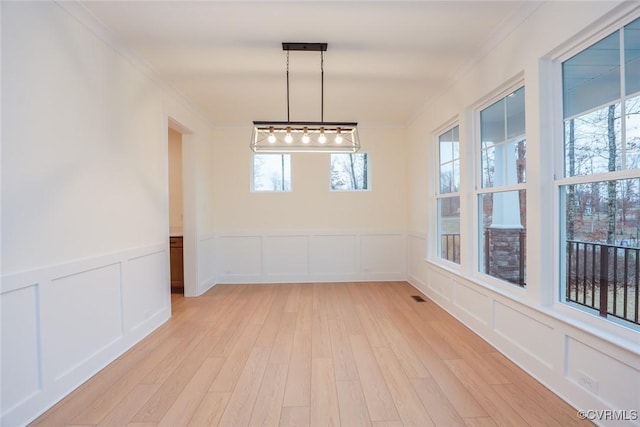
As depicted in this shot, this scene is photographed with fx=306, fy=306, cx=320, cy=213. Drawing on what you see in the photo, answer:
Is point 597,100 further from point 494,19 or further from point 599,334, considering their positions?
point 599,334

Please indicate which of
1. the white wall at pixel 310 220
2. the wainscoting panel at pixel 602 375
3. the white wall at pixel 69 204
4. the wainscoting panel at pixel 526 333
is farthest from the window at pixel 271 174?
the wainscoting panel at pixel 602 375

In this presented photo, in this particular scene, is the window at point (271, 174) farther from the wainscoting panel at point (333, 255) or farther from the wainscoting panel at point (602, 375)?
the wainscoting panel at point (602, 375)

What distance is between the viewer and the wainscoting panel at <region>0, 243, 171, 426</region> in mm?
1770

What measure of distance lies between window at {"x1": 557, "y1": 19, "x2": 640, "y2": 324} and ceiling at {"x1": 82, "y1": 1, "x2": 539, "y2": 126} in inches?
28.3

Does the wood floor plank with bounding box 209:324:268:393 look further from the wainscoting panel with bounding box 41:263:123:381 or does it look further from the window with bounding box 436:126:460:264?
the window with bounding box 436:126:460:264

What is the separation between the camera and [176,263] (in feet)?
15.7

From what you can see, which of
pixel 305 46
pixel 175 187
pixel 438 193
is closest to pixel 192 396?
pixel 305 46

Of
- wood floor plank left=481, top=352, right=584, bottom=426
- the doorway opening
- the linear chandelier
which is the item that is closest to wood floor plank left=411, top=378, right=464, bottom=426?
wood floor plank left=481, top=352, right=584, bottom=426

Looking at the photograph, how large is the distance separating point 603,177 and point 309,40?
2.40m

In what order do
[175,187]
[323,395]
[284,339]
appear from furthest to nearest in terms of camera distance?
[175,187], [284,339], [323,395]

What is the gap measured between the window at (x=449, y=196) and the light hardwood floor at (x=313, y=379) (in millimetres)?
904

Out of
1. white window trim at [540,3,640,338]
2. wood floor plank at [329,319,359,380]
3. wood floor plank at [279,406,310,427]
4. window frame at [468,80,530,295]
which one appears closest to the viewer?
white window trim at [540,3,640,338]

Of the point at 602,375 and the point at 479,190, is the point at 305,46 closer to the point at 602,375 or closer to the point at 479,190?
the point at 479,190

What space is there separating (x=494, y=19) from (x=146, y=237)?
12.3 feet
